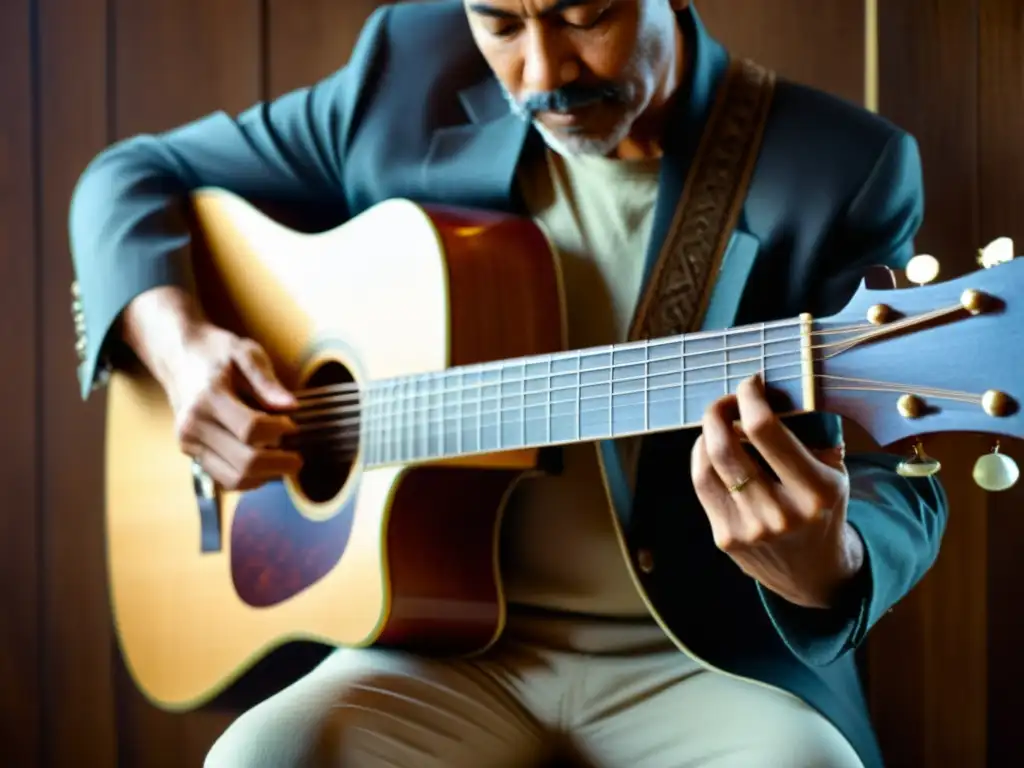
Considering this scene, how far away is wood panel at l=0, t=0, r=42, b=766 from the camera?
5.06 feet

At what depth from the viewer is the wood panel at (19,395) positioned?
5.06ft

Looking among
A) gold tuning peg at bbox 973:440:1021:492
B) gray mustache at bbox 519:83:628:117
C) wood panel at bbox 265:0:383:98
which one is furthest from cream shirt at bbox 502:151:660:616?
wood panel at bbox 265:0:383:98

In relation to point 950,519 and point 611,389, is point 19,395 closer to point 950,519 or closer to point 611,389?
point 611,389

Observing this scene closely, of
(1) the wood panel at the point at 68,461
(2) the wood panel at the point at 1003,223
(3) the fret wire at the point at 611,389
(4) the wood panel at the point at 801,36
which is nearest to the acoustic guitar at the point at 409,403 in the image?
(3) the fret wire at the point at 611,389

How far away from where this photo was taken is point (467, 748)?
998 millimetres

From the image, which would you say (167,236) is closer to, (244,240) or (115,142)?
(244,240)

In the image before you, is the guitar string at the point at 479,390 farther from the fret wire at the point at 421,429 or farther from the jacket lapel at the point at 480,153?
the jacket lapel at the point at 480,153

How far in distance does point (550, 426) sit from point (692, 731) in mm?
324

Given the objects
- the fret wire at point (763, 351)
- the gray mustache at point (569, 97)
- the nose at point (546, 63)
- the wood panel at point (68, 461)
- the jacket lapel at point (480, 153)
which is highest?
the nose at point (546, 63)

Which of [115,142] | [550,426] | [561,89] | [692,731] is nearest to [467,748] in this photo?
[692,731]

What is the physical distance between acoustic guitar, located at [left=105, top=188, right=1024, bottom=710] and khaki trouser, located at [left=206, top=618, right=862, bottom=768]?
45 millimetres

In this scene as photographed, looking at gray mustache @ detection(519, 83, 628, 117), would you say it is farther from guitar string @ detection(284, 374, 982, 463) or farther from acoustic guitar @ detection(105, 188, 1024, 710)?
guitar string @ detection(284, 374, 982, 463)

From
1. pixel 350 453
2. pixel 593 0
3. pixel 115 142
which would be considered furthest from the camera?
pixel 115 142

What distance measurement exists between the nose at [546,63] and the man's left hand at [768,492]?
390 mm
